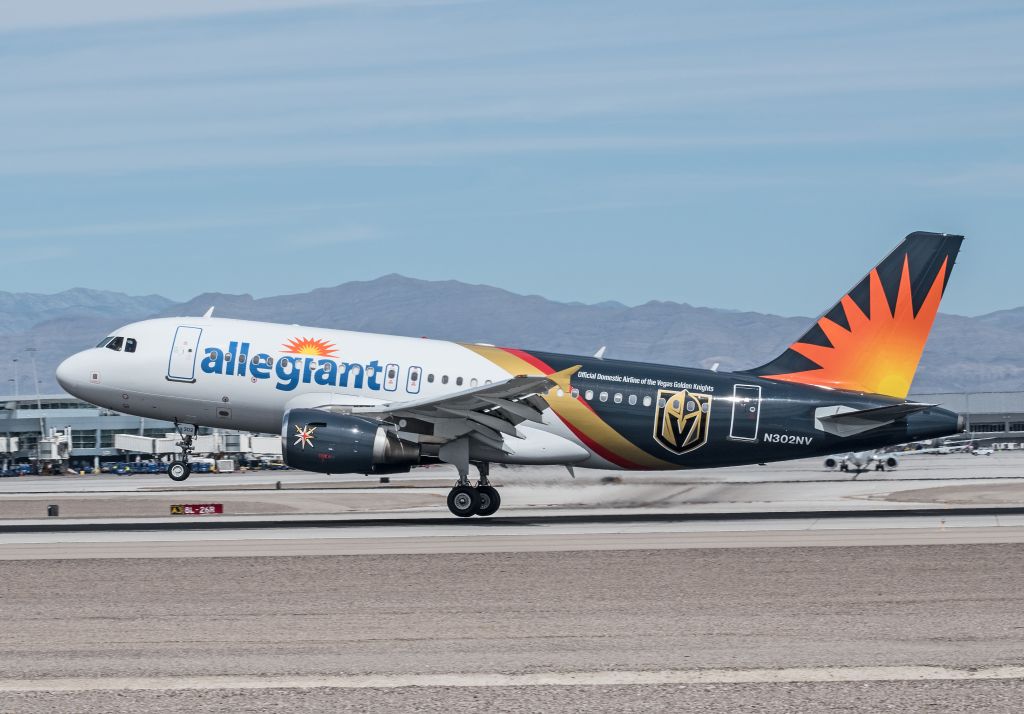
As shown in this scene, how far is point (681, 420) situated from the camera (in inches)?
1524

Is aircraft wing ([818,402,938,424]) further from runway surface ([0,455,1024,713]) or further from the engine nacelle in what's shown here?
the engine nacelle

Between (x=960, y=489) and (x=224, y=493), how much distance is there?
37.2m

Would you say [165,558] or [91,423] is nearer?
[165,558]

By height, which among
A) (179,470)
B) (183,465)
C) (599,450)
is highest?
(599,450)

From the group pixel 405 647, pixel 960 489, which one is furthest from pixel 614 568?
pixel 960 489

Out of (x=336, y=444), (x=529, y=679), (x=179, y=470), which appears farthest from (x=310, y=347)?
(x=529, y=679)

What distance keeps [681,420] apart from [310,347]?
11.5m

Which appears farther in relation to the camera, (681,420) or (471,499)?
(681,420)

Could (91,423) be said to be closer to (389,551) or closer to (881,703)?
(389,551)

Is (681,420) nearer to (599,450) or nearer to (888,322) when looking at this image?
(599,450)

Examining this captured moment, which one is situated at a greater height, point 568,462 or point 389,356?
point 389,356

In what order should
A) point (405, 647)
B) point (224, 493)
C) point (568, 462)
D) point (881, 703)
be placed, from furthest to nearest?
1. point (224, 493)
2. point (568, 462)
3. point (405, 647)
4. point (881, 703)

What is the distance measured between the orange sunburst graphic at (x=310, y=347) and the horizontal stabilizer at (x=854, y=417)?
14.9 metres

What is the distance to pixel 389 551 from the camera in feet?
97.6
